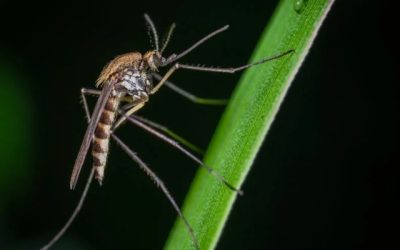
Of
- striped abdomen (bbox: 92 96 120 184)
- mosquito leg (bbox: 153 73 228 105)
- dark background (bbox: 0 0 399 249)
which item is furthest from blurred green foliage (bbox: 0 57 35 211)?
mosquito leg (bbox: 153 73 228 105)

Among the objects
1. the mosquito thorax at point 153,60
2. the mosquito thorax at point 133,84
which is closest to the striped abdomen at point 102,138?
the mosquito thorax at point 133,84

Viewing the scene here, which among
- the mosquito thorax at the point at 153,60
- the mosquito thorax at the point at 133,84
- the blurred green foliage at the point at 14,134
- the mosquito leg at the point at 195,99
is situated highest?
the mosquito thorax at the point at 153,60

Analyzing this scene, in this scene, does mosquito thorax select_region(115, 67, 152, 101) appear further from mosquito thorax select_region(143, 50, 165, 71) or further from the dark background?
the dark background

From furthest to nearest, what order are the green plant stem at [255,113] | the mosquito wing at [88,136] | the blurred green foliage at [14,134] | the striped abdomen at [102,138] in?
the blurred green foliage at [14,134] < the striped abdomen at [102,138] < the mosquito wing at [88,136] < the green plant stem at [255,113]

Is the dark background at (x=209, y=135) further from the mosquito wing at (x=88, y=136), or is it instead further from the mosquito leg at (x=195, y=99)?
the mosquito wing at (x=88, y=136)

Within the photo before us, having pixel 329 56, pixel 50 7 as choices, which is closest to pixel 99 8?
pixel 50 7

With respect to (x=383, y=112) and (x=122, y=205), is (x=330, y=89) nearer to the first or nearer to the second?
(x=383, y=112)

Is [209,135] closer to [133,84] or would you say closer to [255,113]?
[133,84]
